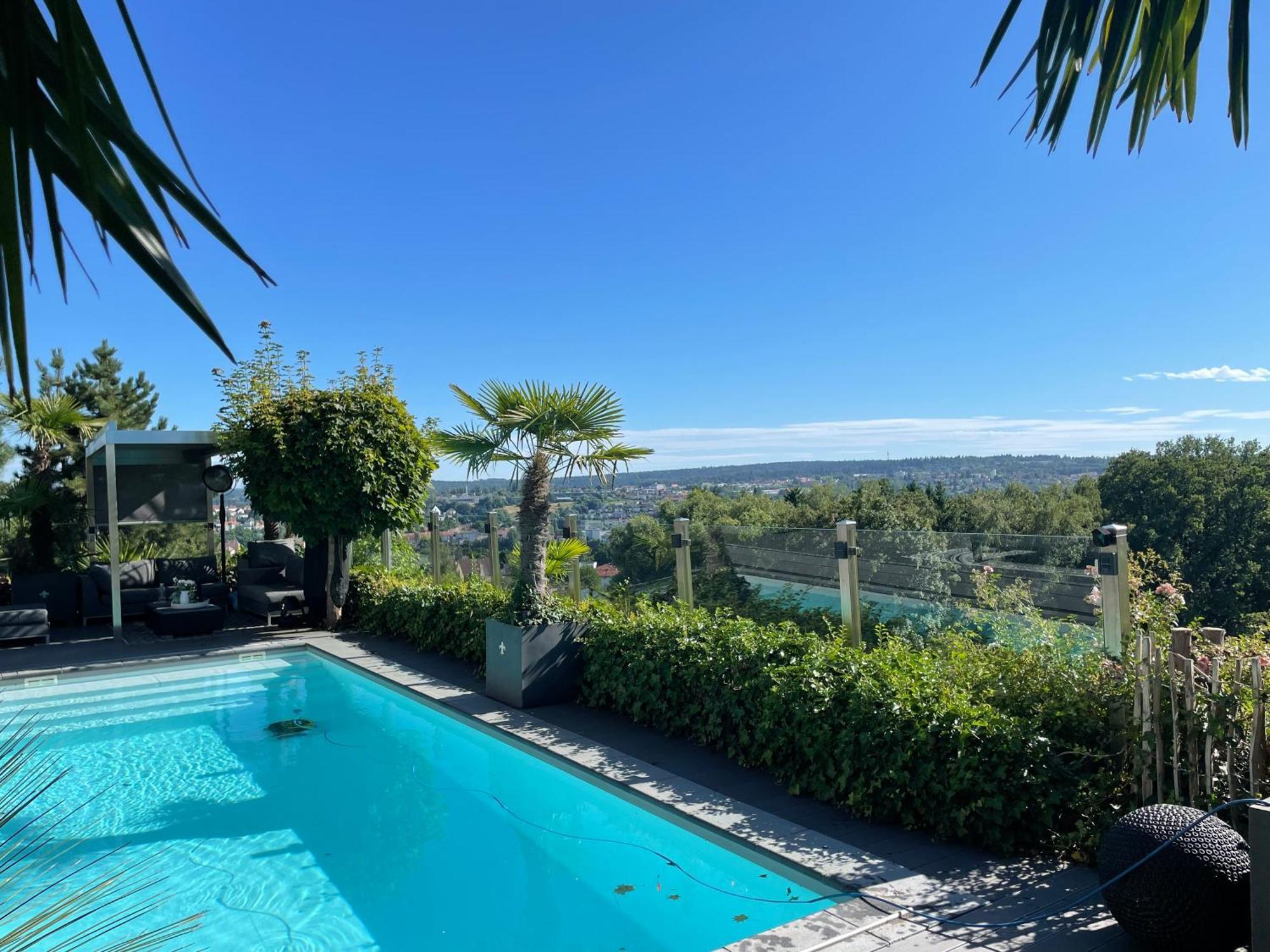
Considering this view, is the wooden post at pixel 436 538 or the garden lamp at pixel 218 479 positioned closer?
the wooden post at pixel 436 538

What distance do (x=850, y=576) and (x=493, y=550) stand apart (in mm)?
5370

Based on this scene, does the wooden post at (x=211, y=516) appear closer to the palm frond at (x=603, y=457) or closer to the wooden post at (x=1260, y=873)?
the palm frond at (x=603, y=457)

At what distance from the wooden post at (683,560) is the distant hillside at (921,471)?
3140mm

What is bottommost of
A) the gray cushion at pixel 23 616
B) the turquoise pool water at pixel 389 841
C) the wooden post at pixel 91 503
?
the turquoise pool water at pixel 389 841

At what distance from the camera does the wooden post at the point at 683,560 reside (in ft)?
23.8

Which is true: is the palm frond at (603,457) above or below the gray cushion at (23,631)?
above

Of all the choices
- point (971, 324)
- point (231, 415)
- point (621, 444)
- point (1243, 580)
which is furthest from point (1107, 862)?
point (971, 324)

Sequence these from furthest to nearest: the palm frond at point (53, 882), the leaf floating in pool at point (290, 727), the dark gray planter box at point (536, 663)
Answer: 1. the leaf floating in pool at point (290, 727)
2. the dark gray planter box at point (536, 663)
3. the palm frond at point (53, 882)

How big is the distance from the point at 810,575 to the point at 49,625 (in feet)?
38.2

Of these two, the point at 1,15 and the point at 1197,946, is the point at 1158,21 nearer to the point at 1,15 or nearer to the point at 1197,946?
the point at 1,15

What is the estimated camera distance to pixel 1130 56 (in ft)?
8.70

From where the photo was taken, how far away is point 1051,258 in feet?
58.9

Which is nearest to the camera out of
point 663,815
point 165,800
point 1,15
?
point 1,15

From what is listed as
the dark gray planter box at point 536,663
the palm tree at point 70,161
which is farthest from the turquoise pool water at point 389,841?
the palm tree at point 70,161
